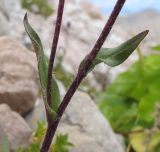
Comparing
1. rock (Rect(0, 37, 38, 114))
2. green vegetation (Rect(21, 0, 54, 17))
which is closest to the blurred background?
rock (Rect(0, 37, 38, 114))

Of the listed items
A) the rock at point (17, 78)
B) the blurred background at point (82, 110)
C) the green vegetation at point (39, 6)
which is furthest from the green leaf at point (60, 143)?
the green vegetation at point (39, 6)

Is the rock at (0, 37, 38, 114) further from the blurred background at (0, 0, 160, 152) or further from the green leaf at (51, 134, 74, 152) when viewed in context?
the green leaf at (51, 134, 74, 152)

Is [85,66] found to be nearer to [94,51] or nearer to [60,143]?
[94,51]

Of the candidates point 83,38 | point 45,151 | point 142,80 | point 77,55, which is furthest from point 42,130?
point 83,38

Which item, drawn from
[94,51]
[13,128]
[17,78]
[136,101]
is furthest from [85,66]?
[136,101]

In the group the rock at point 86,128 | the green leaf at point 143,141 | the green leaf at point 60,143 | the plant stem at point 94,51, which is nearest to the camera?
the plant stem at point 94,51

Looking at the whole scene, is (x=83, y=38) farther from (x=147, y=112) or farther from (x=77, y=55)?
(x=147, y=112)

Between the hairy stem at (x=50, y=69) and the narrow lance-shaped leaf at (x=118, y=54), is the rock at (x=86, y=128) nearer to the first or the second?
the hairy stem at (x=50, y=69)
